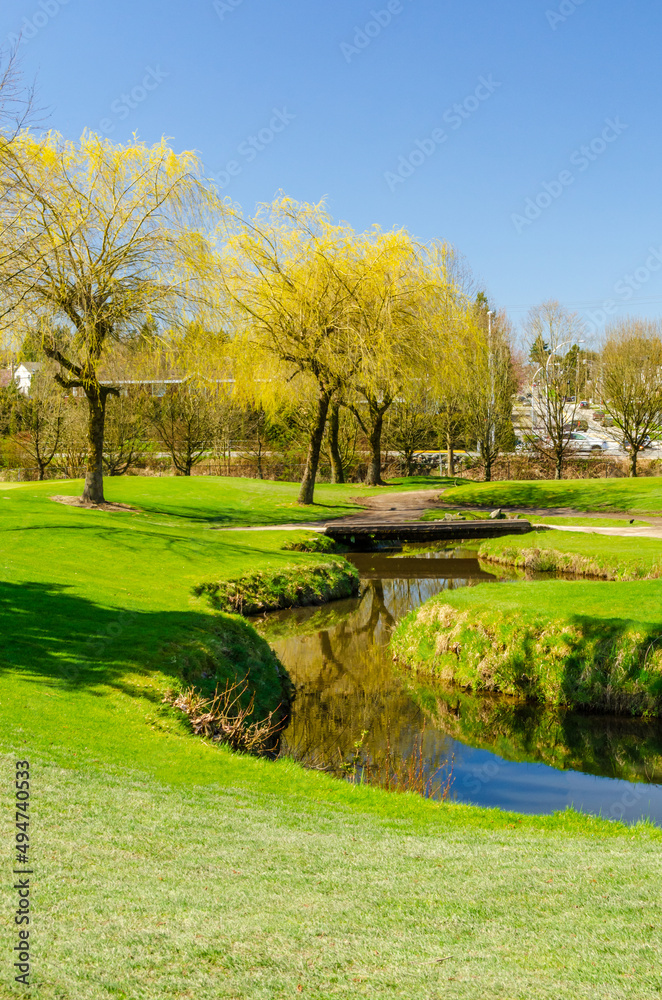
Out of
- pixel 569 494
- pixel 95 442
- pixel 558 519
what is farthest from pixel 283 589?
pixel 569 494

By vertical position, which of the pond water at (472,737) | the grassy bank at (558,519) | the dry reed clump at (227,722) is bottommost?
the pond water at (472,737)

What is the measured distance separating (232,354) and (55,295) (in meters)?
7.91

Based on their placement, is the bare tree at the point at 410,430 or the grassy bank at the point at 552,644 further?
the bare tree at the point at 410,430

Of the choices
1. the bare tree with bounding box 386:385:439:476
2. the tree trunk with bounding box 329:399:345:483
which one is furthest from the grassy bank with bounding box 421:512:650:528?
the bare tree with bounding box 386:385:439:476

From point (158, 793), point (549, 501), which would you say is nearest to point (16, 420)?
point (549, 501)

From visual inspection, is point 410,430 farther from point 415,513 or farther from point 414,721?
point 414,721

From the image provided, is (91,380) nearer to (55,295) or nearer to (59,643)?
(55,295)

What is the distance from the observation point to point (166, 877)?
208 inches

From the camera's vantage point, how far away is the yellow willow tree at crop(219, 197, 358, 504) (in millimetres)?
30250

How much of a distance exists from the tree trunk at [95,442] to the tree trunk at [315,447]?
8253 mm

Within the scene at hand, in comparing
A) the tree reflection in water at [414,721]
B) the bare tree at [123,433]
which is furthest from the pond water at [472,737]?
the bare tree at [123,433]

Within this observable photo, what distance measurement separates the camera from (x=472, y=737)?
1213cm

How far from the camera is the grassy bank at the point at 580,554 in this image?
21128mm

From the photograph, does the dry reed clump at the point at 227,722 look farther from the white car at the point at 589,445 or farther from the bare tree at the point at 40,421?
the white car at the point at 589,445
